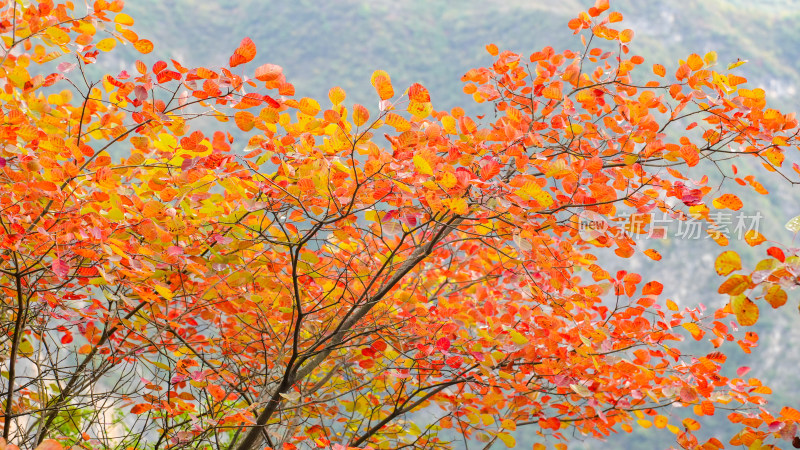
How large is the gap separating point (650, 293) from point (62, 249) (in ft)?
7.16

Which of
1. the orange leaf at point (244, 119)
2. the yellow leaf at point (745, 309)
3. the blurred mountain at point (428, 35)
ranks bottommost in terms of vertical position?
the yellow leaf at point (745, 309)

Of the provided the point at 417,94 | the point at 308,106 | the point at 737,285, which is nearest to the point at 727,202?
the point at 737,285

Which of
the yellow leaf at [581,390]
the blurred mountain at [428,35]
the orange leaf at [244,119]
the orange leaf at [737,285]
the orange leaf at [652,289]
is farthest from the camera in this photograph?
the blurred mountain at [428,35]

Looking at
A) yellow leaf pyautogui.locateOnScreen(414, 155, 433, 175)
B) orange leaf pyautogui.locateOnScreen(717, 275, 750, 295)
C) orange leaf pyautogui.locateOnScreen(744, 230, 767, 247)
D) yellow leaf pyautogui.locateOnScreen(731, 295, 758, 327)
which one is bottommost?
yellow leaf pyautogui.locateOnScreen(731, 295, 758, 327)

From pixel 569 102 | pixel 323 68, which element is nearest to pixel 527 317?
pixel 569 102

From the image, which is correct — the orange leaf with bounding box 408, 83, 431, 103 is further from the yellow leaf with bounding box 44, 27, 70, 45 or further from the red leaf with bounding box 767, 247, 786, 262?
the yellow leaf with bounding box 44, 27, 70, 45

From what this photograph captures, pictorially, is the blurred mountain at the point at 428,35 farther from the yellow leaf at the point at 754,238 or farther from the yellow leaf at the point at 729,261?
the yellow leaf at the point at 729,261

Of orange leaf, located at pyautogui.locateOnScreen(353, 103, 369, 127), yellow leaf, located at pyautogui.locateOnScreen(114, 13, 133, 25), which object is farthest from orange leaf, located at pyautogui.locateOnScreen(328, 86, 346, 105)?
yellow leaf, located at pyautogui.locateOnScreen(114, 13, 133, 25)

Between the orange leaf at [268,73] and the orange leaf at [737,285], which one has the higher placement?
the orange leaf at [268,73]

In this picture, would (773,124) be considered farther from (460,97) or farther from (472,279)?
(460,97)

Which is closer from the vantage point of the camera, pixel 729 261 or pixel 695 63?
pixel 729 261

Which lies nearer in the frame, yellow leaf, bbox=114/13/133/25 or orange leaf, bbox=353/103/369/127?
orange leaf, bbox=353/103/369/127

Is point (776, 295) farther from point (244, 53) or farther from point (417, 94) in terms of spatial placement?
point (244, 53)

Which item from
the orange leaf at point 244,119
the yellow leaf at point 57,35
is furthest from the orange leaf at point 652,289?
the yellow leaf at point 57,35
